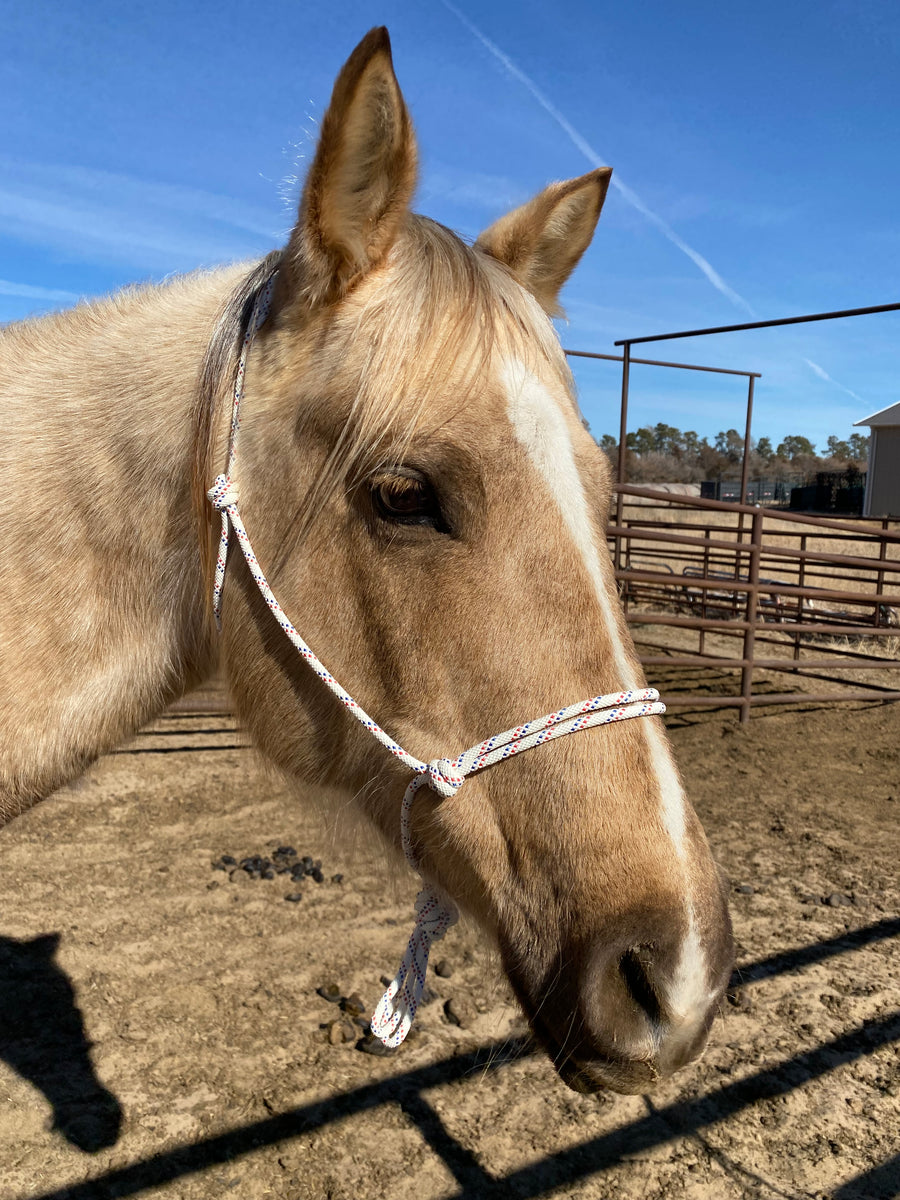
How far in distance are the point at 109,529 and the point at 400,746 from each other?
68 cm

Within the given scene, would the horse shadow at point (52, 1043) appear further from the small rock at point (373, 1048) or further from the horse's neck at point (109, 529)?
the horse's neck at point (109, 529)

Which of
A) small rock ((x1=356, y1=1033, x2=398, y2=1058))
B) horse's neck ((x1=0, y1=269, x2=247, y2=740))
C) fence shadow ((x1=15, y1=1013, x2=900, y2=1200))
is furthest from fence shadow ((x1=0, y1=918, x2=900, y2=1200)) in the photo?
horse's neck ((x1=0, y1=269, x2=247, y2=740))

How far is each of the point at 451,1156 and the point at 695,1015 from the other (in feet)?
5.07

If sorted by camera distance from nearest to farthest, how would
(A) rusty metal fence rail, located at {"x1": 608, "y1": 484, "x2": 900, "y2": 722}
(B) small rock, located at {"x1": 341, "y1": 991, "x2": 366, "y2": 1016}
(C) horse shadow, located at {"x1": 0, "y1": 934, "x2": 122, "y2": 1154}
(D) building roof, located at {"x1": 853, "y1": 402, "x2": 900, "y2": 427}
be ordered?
(C) horse shadow, located at {"x1": 0, "y1": 934, "x2": 122, "y2": 1154} → (B) small rock, located at {"x1": 341, "y1": 991, "x2": 366, "y2": 1016} → (A) rusty metal fence rail, located at {"x1": 608, "y1": 484, "x2": 900, "y2": 722} → (D) building roof, located at {"x1": 853, "y1": 402, "x2": 900, "y2": 427}

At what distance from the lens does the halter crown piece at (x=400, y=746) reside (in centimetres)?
109

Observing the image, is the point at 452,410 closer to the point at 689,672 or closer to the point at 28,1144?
the point at 28,1144

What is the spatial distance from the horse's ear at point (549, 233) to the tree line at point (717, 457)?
1316 inches

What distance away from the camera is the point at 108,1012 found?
2689 mm

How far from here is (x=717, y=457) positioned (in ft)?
200

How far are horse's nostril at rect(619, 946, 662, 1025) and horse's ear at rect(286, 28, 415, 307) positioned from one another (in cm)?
110

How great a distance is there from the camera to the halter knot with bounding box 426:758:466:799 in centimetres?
114

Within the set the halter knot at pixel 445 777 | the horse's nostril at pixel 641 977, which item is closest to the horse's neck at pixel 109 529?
the halter knot at pixel 445 777

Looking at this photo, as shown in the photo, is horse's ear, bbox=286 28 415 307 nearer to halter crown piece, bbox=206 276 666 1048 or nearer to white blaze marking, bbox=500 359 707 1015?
halter crown piece, bbox=206 276 666 1048

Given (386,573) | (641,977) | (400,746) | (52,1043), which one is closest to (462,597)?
(386,573)
